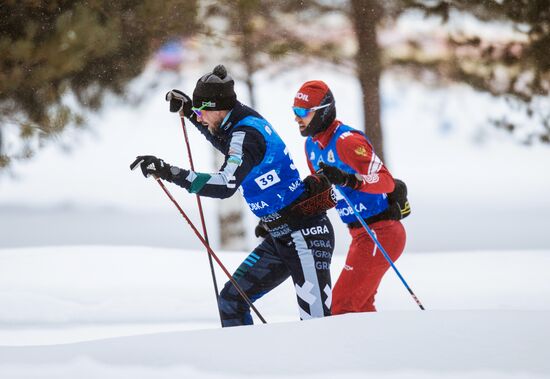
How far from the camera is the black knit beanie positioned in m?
4.10

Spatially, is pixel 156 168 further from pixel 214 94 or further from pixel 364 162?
pixel 364 162

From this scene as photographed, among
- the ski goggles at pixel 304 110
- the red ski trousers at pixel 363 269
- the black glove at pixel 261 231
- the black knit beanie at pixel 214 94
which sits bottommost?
the red ski trousers at pixel 363 269

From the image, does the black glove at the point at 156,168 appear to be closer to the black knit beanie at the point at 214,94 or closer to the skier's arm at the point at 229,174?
the skier's arm at the point at 229,174

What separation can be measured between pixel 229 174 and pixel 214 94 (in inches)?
20.0

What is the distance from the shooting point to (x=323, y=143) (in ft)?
14.1

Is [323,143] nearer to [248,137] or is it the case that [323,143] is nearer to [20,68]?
[248,137]

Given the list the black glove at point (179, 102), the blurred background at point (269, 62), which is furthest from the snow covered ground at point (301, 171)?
Result: the black glove at point (179, 102)

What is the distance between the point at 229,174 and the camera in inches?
150

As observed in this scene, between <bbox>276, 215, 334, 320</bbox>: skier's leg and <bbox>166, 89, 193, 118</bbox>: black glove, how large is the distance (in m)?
1.19

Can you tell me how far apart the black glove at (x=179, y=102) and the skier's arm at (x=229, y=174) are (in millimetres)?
1077

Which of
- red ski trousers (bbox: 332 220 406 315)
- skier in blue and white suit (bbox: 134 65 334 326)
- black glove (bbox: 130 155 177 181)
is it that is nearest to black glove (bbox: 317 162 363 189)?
skier in blue and white suit (bbox: 134 65 334 326)

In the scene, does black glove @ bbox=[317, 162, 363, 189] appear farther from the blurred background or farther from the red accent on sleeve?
the blurred background

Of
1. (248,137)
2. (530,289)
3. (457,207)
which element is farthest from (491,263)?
(457,207)

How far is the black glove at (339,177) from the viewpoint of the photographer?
12.8 feet
